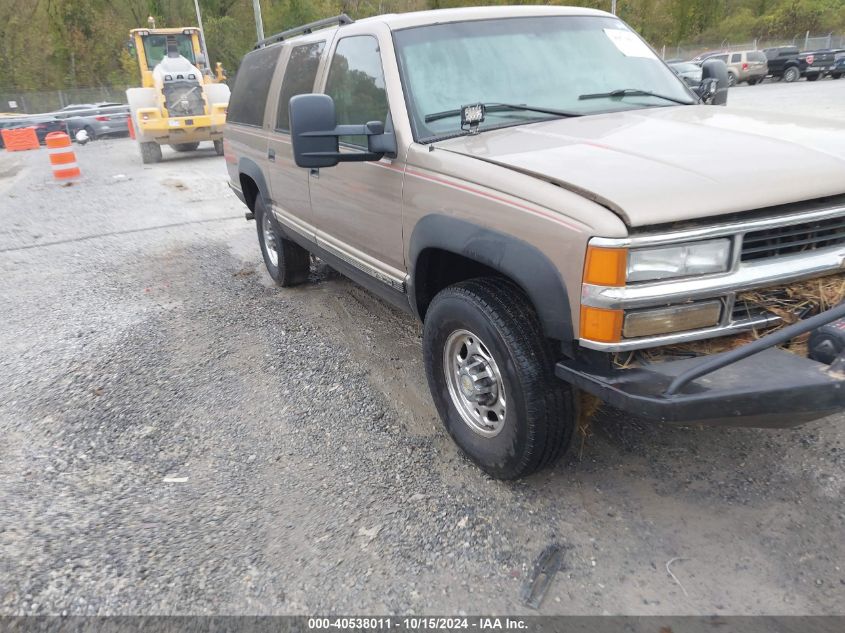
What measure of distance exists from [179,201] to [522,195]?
31.9 feet

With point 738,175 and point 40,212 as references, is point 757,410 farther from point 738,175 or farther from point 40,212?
point 40,212

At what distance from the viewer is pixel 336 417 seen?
3.75m

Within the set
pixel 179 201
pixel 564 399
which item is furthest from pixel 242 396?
pixel 179 201

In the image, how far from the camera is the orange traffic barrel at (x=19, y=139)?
2303cm

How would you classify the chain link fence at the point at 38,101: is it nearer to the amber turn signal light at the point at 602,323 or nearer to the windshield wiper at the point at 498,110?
the windshield wiper at the point at 498,110

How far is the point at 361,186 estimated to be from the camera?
146 inches

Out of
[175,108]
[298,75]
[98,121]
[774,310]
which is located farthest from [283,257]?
[98,121]

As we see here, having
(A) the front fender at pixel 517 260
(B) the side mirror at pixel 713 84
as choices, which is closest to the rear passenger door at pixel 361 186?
(A) the front fender at pixel 517 260

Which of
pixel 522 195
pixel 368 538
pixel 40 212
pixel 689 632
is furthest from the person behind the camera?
pixel 40 212

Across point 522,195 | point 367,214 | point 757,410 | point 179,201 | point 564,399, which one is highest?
point 522,195

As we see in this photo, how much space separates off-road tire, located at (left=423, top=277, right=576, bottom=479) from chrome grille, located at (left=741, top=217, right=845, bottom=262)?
0.81 m

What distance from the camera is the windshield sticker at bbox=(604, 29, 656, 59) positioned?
383 cm

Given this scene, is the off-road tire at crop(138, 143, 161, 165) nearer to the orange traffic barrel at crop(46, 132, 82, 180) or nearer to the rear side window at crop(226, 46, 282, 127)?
the orange traffic barrel at crop(46, 132, 82, 180)

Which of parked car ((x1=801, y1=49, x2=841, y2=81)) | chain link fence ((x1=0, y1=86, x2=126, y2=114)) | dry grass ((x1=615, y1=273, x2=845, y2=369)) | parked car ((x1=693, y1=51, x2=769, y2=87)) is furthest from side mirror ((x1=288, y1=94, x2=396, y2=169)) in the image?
chain link fence ((x1=0, y1=86, x2=126, y2=114))
